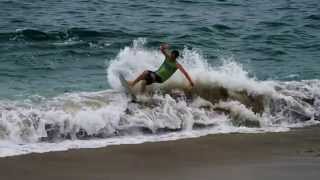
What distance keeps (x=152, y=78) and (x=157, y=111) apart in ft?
3.08

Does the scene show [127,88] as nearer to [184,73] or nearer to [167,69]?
[167,69]

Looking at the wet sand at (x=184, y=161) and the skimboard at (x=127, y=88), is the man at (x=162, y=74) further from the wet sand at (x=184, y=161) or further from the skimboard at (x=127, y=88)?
the wet sand at (x=184, y=161)

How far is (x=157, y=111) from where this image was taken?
12.5 metres

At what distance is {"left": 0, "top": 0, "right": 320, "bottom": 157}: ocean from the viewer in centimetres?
1146

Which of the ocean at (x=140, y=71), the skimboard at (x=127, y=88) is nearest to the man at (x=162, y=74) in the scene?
the skimboard at (x=127, y=88)

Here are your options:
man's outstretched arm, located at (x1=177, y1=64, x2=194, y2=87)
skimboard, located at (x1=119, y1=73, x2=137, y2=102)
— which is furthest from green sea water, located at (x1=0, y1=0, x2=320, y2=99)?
man's outstretched arm, located at (x1=177, y1=64, x2=194, y2=87)

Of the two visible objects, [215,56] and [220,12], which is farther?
[220,12]

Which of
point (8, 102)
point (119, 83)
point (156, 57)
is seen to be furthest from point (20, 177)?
point (156, 57)

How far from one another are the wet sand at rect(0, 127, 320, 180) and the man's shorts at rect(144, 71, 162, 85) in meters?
2.39

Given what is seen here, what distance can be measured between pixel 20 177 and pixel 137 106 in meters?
4.43

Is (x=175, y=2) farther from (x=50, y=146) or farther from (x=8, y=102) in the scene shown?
(x=50, y=146)

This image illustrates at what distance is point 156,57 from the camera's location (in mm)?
15422

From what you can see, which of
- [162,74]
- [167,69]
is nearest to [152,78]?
[162,74]

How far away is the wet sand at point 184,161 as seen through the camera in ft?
28.2
